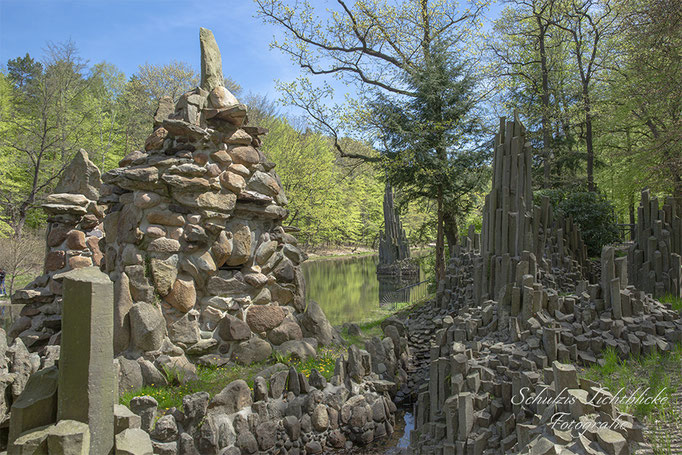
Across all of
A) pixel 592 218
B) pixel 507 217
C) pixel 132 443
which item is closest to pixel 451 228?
pixel 592 218

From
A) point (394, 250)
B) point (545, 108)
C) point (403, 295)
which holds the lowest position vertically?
point (403, 295)

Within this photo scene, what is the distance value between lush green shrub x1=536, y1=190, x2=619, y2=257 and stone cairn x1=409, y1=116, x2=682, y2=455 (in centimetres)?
564

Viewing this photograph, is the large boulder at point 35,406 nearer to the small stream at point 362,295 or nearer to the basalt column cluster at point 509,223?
A: the small stream at point 362,295

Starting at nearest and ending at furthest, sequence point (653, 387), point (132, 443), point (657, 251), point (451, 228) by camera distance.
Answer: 1. point (132, 443)
2. point (653, 387)
3. point (657, 251)
4. point (451, 228)

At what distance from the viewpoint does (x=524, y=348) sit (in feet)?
15.5

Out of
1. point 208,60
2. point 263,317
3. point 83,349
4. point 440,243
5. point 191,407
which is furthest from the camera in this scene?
point 440,243

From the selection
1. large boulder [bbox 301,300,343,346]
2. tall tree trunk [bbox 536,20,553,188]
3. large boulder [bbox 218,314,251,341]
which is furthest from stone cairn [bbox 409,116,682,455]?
tall tree trunk [bbox 536,20,553,188]

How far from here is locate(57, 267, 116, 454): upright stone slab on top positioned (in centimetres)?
229

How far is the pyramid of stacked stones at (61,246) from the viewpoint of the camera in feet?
24.8

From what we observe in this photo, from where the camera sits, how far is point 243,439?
4.81 m

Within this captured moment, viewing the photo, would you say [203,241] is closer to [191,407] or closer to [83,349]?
[191,407]

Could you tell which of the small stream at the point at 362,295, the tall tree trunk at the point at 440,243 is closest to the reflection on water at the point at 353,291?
the small stream at the point at 362,295

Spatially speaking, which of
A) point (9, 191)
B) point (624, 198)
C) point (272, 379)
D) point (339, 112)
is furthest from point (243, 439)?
point (9, 191)

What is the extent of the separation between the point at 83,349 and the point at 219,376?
355 centimetres
